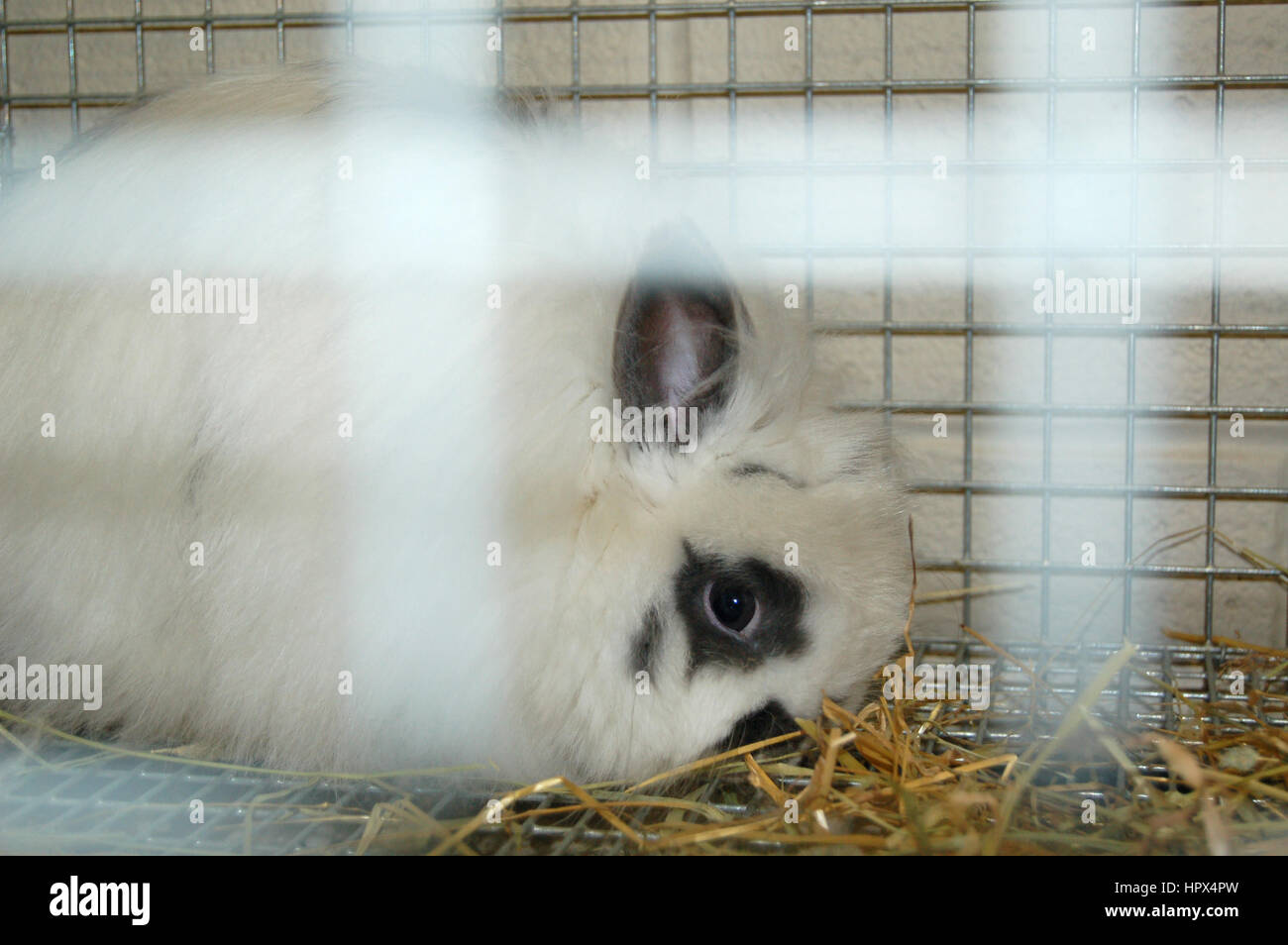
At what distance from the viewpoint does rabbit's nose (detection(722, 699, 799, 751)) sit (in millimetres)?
1350

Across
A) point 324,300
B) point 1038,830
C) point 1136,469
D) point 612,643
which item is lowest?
point 1038,830

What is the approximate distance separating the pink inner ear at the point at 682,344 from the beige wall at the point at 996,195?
0.56 meters

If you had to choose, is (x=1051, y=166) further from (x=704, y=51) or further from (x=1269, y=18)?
(x=704, y=51)

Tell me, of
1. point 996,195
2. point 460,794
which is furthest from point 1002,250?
point 460,794

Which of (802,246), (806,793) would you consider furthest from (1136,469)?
(806,793)

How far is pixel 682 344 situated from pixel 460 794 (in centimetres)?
63

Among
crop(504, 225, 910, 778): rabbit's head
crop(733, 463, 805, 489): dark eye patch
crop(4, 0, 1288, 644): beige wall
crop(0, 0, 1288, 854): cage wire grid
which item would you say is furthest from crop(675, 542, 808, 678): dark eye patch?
crop(4, 0, 1288, 644): beige wall

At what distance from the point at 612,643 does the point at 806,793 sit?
0.29 m

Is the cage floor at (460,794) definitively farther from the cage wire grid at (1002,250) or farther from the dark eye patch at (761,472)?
the dark eye patch at (761,472)

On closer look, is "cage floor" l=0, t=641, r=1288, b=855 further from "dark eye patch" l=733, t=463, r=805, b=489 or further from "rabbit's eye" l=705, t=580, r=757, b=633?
"dark eye patch" l=733, t=463, r=805, b=489

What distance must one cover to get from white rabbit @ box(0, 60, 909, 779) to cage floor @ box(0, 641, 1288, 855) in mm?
63

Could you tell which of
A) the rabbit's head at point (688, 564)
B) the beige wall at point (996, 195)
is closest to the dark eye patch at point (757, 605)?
the rabbit's head at point (688, 564)

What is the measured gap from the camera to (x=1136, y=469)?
201cm

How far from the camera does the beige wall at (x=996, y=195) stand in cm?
190
